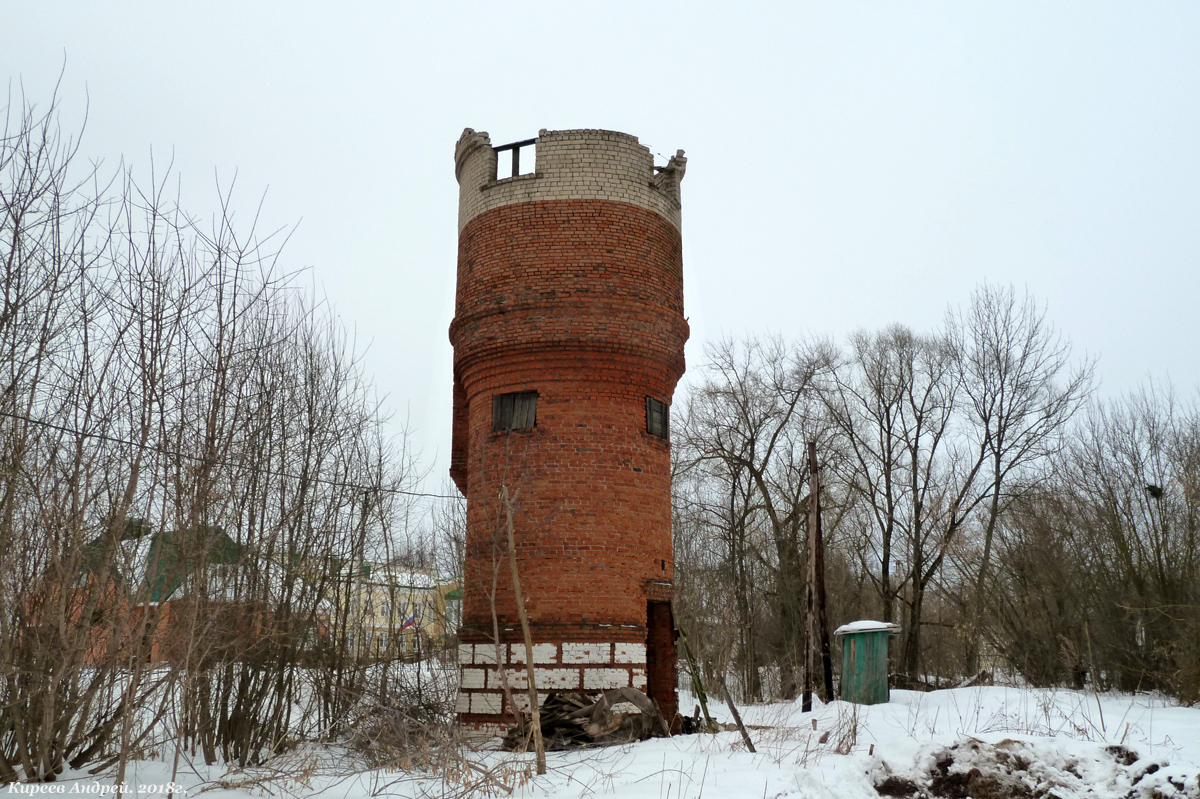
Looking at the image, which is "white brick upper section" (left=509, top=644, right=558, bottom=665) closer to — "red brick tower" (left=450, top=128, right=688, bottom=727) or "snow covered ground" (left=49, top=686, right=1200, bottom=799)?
"red brick tower" (left=450, top=128, right=688, bottom=727)

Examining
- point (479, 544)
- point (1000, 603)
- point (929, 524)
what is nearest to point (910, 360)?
point (929, 524)

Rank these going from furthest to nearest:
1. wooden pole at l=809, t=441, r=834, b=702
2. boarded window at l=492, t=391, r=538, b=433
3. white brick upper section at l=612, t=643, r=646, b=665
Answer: wooden pole at l=809, t=441, r=834, b=702 → boarded window at l=492, t=391, r=538, b=433 → white brick upper section at l=612, t=643, r=646, b=665

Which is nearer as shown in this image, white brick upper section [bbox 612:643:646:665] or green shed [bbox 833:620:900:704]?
white brick upper section [bbox 612:643:646:665]

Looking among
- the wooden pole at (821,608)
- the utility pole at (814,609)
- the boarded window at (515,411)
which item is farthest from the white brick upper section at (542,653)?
the wooden pole at (821,608)

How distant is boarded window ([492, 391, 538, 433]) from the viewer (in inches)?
508

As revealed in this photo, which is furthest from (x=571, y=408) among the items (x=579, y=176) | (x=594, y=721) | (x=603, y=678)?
(x=594, y=721)

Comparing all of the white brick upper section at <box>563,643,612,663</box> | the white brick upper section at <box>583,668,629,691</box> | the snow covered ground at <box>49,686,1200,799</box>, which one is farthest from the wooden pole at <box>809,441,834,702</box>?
the white brick upper section at <box>563,643,612,663</box>

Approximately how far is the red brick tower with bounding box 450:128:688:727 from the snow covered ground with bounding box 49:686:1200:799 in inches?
73.8

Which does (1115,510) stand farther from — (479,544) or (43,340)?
(43,340)

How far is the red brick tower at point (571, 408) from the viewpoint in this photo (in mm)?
12125

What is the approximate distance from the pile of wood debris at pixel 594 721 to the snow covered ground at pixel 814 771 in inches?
14.1

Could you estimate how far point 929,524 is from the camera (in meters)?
26.7

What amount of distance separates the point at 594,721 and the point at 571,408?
4.36 meters

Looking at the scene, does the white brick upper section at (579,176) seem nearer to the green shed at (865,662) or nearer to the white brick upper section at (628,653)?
the white brick upper section at (628,653)
